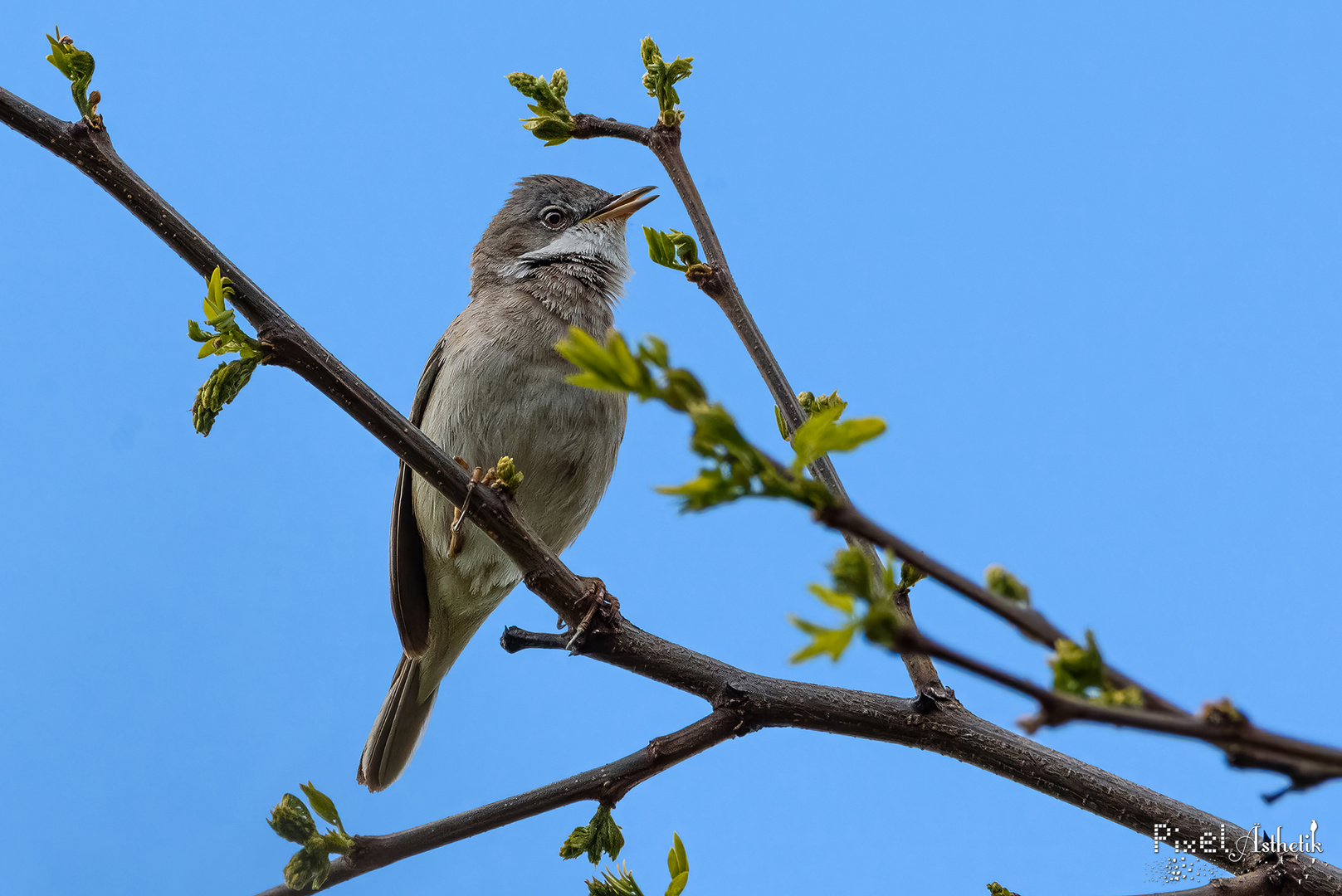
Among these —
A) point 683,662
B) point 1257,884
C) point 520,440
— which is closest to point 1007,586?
point 1257,884

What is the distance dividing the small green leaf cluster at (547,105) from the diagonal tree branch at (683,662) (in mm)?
789

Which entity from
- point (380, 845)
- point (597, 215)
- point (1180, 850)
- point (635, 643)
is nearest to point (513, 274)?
point (597, 215)

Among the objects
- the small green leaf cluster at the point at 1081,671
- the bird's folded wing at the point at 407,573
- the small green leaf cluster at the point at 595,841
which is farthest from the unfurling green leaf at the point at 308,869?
the small green leaf cluster at the point at 1081,671

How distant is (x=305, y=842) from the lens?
7.33ft

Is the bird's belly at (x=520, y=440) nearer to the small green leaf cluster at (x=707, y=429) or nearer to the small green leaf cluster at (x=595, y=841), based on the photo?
the small green leaf cluster at (x=595, y=841)

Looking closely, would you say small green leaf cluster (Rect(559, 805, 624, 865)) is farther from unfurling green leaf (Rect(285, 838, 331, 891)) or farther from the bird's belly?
the bird's belly

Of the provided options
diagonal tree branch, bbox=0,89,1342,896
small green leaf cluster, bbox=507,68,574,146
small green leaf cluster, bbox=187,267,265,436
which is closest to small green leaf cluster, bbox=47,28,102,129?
diagonal tree branch, bbox=0,89,1342,896

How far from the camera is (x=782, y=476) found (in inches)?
37.5

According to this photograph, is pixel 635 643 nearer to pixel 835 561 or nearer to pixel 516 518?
pixel 516 518

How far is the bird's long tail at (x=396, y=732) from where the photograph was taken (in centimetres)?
Answer: 364

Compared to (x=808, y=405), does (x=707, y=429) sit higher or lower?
lower

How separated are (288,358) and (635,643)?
974 mm

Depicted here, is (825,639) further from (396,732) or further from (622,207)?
(622,207)

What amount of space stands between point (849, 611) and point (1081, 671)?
0.80 ft
